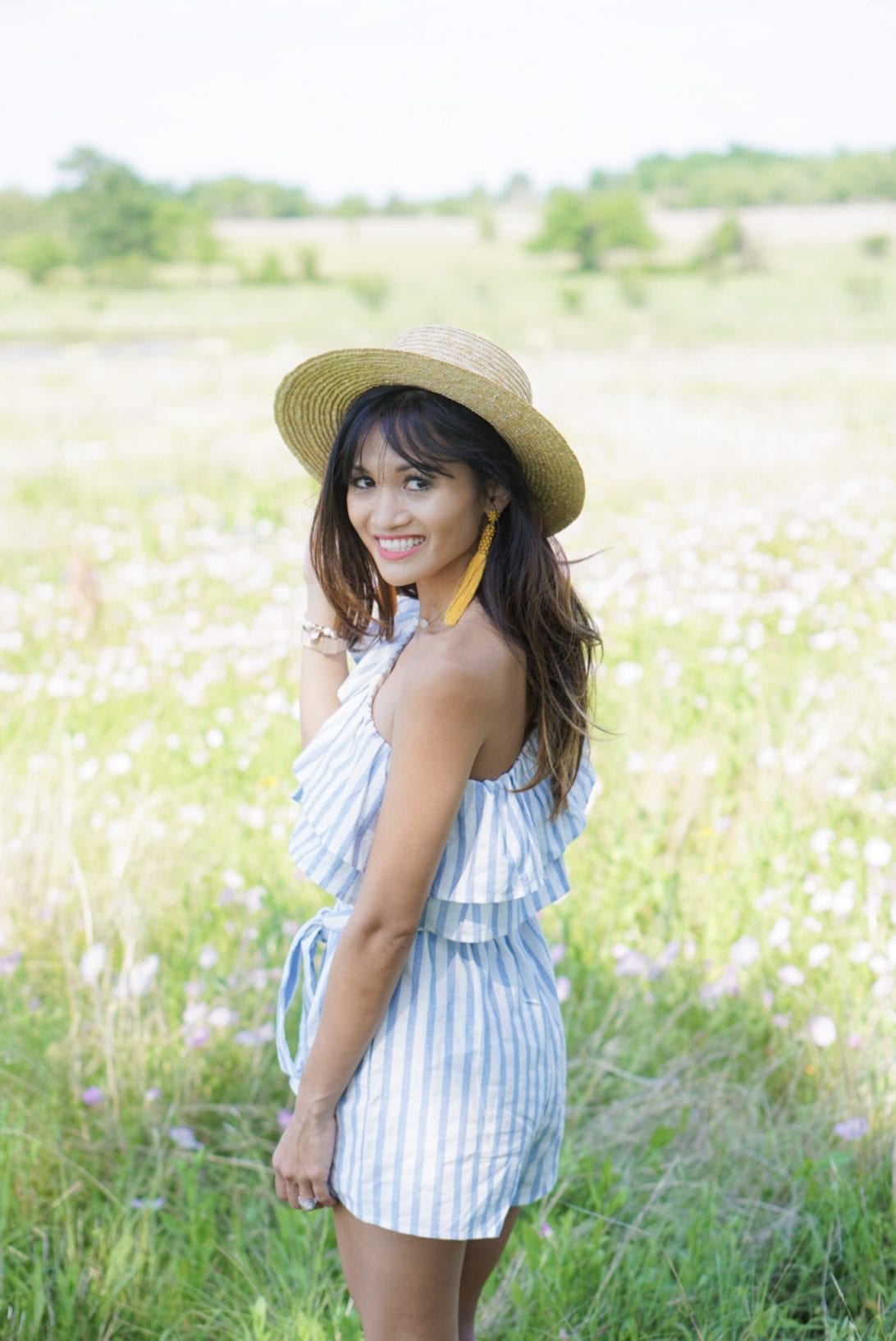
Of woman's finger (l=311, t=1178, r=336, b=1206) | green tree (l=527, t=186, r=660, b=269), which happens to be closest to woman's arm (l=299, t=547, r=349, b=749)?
woman's finger (l=311, t=1178, r=336, b=1206)

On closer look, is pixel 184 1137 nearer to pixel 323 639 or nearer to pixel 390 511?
pixel 323 639

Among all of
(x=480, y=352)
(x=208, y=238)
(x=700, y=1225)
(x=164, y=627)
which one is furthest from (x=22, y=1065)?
(x=208, y=238)

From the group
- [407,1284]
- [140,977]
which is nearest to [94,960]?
[140,977]

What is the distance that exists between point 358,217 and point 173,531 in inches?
4410

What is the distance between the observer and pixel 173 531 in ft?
30.6

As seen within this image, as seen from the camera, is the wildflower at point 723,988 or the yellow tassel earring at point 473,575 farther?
the wildflower at point 723,988

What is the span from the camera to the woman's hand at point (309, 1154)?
185 cm

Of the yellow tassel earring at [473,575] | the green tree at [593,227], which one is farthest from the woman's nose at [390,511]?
the green tree at [593,227]

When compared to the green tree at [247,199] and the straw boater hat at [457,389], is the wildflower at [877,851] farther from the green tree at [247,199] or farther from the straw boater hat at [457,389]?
the green tree at [247,199]

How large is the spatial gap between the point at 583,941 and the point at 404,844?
2095 millimetres

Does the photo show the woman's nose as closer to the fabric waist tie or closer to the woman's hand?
Result: the fabric waist tie

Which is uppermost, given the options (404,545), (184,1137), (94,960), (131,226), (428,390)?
(131,226)

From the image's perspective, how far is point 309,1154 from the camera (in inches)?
72.9

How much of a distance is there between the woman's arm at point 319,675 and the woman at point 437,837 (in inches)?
9.8
